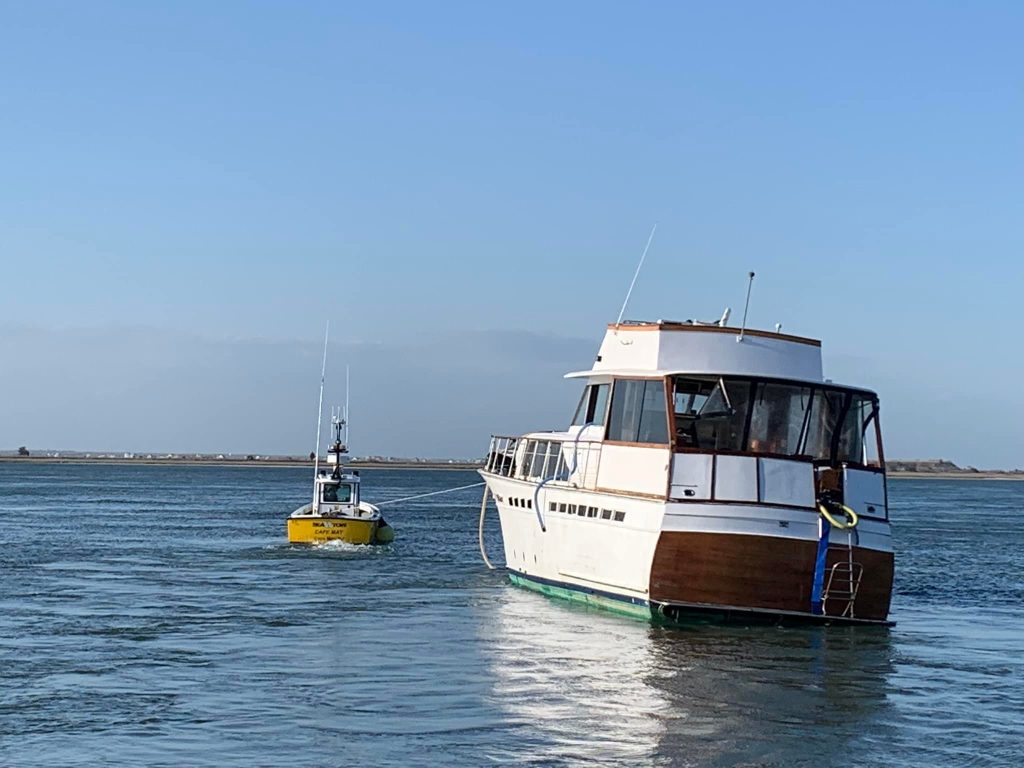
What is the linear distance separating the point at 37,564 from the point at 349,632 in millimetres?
19225

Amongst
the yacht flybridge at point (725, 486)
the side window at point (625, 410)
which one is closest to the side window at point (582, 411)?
the yacht flybridge at point (725, 486)

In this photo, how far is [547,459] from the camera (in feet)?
108

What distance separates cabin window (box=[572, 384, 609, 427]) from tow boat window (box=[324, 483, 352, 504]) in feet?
56.2

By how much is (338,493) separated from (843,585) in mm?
25491

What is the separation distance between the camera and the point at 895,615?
3331 centimetres

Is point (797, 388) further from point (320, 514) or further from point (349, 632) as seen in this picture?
point (320, 514)

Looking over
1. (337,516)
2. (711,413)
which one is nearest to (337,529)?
(337,516)

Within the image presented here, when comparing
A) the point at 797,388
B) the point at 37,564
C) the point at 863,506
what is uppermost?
the point at 797,388

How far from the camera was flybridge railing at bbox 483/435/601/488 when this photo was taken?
30.7 m

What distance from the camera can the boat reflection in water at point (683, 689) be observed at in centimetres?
1803

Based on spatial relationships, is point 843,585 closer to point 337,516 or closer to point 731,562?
point 731,562

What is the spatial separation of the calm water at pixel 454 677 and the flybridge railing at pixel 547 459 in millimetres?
2923

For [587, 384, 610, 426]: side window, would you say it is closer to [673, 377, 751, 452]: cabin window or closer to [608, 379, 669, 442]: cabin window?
[608, 379, 669, 442]: cabin window

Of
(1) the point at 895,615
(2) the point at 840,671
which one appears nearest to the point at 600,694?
(2) the point at 840,671
